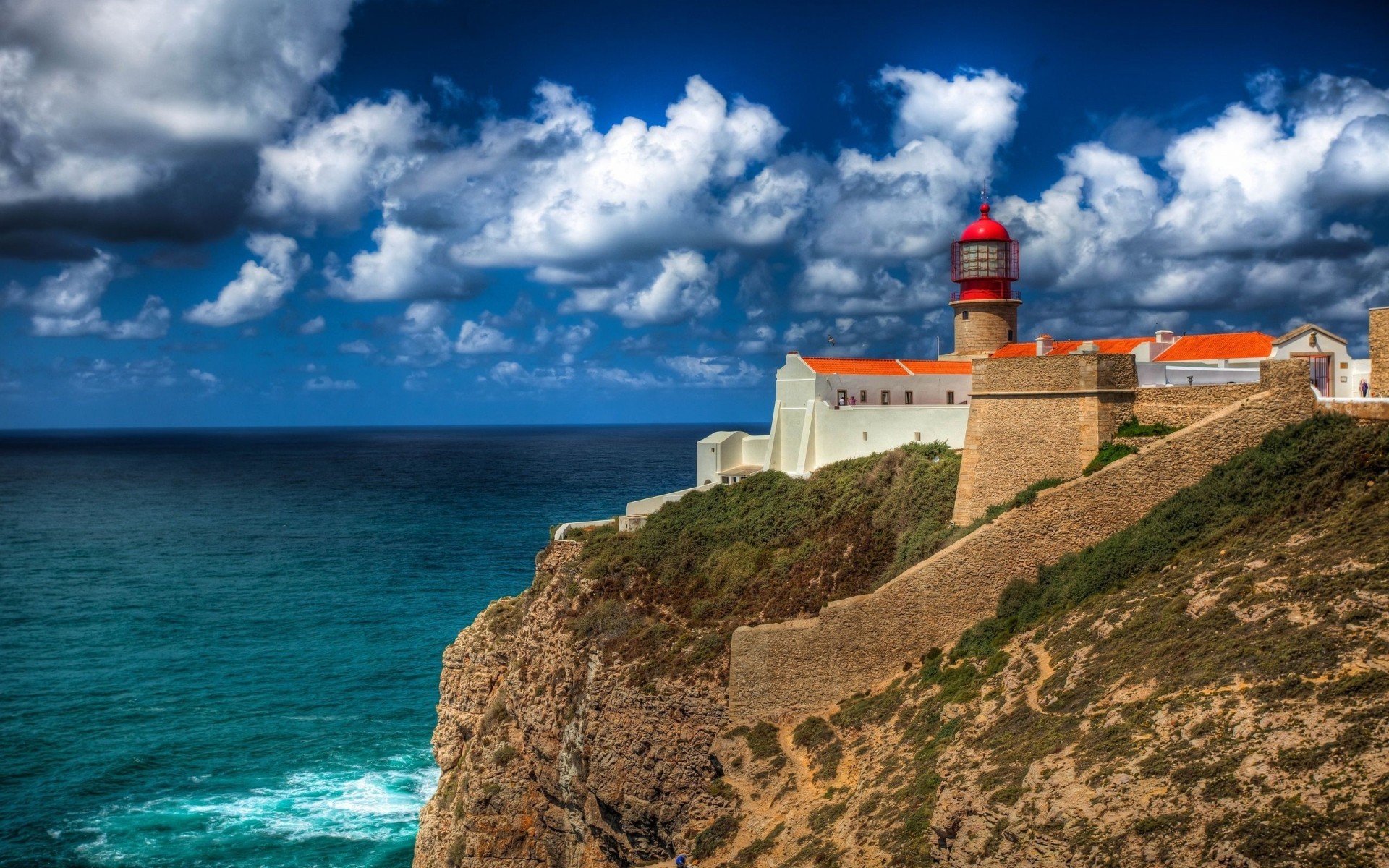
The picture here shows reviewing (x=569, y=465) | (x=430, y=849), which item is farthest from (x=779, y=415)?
(x=569, y=465)

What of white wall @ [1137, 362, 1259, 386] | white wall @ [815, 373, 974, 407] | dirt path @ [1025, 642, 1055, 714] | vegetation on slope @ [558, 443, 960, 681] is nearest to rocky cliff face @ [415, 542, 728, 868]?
vegetation on slope @ [558, 443, 960, 681]

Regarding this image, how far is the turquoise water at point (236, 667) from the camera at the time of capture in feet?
106

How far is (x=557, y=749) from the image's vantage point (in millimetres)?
26562

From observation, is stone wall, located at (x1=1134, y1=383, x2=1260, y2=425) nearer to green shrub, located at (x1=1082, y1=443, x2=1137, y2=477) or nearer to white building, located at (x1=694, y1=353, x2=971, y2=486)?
green shrub, located at (x1=1082, y1=443, x2=1137, y2=477)

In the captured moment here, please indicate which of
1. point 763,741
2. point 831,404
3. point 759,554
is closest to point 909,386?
point 831,404

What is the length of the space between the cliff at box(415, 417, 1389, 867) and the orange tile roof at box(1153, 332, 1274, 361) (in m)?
8.38

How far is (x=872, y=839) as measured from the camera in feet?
52.1

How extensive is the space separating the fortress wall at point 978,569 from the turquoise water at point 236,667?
16.3 meters

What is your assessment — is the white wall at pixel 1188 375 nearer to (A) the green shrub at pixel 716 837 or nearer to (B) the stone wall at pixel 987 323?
(B) the stone wall at pixel 987 323

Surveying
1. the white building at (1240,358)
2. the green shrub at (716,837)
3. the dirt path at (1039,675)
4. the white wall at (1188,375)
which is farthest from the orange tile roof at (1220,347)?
the green shrub at (716,837)

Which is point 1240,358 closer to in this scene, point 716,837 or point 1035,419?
point 1035,419

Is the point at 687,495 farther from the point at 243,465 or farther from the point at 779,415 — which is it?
the point at 243,465

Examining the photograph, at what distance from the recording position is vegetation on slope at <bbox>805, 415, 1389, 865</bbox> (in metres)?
10.9

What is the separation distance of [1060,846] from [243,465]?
168 meters
